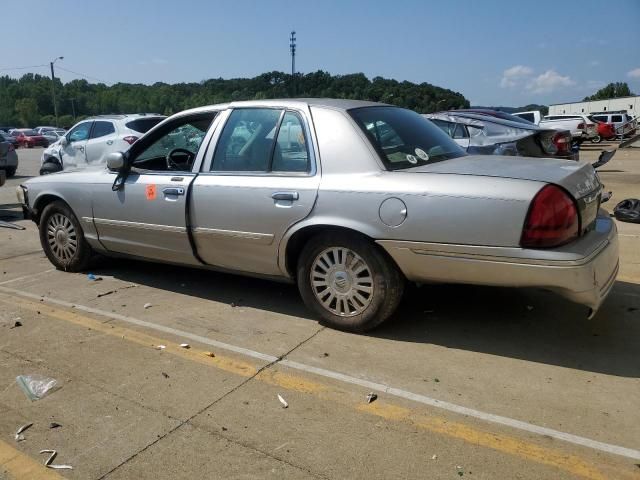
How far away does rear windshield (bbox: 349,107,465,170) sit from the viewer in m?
4.00

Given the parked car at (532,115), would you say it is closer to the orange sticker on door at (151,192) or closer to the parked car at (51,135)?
the orange sticker on door at (151,192)

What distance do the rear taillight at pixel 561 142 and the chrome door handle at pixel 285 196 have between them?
6.54m

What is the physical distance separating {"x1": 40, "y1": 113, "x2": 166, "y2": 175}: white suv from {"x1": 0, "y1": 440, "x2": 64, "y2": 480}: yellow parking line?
9553 mm

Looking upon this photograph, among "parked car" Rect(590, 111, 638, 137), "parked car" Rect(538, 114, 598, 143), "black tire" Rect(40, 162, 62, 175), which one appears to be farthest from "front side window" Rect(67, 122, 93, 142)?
"parked car" Rect(590, 111, 638, 137)

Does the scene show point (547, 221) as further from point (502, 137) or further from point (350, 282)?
point (502, 137)

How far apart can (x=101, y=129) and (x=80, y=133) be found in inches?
32.6

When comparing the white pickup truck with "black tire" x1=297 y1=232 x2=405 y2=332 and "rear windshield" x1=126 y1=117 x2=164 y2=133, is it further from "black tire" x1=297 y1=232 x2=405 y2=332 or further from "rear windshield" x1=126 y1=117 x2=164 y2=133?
"black tire" x1=297 y1=232 x2=405 y2=332

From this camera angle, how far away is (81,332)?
14.2 ft

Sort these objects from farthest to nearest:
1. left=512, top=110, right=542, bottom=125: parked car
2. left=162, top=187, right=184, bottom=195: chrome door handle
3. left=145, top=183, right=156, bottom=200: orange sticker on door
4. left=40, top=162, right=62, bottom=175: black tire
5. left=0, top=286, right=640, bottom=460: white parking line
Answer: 1. left=512, top=110, right=542, bottom=125: parked car
2. left=40, top=162, right=62, bottom=175: black tire
3. left=145, top=183, right=156, bottom=200: orange sticker on door
4. left=162, top=187, right=184, bottom=195: chrome door handle
5. left=0, top=286, right=640, bottom=460: white parking line

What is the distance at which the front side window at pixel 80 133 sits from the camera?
12.8m

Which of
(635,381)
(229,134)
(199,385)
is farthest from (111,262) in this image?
(635,381)

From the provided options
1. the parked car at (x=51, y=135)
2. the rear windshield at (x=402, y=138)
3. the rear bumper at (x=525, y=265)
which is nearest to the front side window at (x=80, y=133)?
the rear windshield at (x=402, y=138)

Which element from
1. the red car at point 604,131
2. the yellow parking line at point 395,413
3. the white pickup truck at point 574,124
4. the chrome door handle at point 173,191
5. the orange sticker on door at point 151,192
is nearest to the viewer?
the yellow parking line at point 395,413

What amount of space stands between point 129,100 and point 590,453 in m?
79.4
